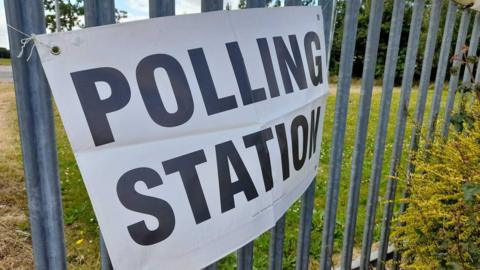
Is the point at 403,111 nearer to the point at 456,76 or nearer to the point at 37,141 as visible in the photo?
the point at 456,76

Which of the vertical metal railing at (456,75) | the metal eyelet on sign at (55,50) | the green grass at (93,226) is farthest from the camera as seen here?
the green grass at (93,226)

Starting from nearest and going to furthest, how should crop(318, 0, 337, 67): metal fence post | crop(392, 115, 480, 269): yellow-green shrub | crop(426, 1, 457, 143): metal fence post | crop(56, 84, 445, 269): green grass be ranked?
crop(318, 0, 337, 67): metal fence post, crop(392, 115, 480, 269): yellow-green shrub, crop(426, 1, 457, 143): metal fence post, crop(56, 84, 445, 269): green grass

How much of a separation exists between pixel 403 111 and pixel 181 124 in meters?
1.42

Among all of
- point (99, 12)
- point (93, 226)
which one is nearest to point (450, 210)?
point (99, 12)

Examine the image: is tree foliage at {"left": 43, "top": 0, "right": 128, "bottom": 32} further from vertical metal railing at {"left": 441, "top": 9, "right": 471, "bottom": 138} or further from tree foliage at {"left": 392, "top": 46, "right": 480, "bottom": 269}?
vertical metal railing at {"left": 441, "top": 9, "right": 471, "bottom": 138}

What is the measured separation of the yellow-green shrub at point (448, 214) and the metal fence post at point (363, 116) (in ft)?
0.79

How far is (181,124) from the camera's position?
872 mm

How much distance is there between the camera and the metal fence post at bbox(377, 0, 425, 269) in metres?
1.84

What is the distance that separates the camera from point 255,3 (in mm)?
1179

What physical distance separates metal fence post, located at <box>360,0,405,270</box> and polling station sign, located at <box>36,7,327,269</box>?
0.78 m

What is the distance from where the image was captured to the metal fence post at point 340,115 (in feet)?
4.88

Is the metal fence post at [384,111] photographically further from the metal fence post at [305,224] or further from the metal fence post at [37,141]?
the metal fence post at [37,141]

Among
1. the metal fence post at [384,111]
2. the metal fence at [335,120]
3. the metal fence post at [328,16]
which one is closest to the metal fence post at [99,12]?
the metal fence at [335,120]

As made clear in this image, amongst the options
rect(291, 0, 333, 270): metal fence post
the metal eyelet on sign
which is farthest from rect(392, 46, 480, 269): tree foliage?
the metal eyelet on sign
